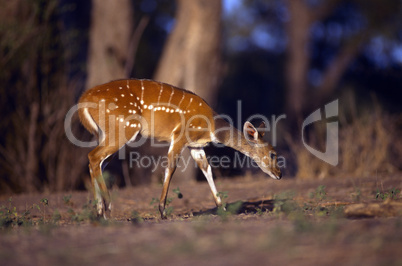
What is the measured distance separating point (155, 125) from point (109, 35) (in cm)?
558

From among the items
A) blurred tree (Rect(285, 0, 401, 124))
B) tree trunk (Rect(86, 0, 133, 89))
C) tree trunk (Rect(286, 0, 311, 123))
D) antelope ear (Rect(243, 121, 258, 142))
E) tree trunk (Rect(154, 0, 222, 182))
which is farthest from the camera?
blurred tree (Rect(285, 0, 401, 124))

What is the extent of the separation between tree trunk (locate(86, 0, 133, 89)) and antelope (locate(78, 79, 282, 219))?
4.66 m

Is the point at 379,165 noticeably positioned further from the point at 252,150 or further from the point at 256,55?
the point at 256,55

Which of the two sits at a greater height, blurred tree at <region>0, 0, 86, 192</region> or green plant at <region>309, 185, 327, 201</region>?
blurred tree at <region>0, 0, 86, 192</region>

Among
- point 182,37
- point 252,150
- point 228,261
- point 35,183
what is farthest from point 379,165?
point 228,261

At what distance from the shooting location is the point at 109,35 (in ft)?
40.6

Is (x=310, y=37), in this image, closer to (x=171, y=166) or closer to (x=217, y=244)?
(x=171, y=166)

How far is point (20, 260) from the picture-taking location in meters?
3.55

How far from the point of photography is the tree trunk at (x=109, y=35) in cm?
1216

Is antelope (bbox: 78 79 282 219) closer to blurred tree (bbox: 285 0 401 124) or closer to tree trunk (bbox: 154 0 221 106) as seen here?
tree trunk (bbox: 154 0 221 106)

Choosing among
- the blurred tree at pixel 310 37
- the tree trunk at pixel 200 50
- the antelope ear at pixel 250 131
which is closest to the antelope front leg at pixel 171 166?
the antelope ear at pixel 250 131

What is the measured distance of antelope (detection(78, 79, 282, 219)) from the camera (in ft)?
22.3

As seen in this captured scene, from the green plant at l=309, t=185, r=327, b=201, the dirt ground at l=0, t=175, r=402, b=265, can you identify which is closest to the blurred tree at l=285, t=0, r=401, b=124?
the green plant at l=309, t=185, r=327, b=201

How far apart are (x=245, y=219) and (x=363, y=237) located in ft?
6.16
